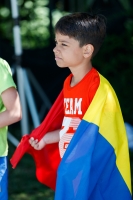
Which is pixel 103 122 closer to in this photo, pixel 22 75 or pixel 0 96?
pixel 0 96

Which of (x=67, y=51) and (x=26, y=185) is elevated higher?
(x=67, y=51)

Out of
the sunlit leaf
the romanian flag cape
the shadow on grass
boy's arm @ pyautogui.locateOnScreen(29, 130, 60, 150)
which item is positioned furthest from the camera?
the sunlit leaf

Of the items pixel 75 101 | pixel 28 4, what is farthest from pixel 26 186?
pixel 28 4

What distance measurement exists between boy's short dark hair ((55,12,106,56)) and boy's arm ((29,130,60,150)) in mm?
608

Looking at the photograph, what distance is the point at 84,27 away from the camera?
297cm

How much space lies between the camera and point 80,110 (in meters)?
3.01

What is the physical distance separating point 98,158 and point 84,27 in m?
0.72

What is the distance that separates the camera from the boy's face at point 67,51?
118 inches

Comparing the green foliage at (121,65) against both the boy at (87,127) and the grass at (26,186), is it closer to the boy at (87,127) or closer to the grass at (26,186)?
the grass at (26,186)

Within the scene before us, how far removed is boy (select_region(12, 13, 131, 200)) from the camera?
111 inches

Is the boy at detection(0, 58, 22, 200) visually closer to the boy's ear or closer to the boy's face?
the boy's face

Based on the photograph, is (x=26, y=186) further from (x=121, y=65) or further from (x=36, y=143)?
(x=121, y=65)

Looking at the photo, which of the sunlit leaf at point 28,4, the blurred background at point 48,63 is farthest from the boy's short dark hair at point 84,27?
the sunlit leaf at point 28,4

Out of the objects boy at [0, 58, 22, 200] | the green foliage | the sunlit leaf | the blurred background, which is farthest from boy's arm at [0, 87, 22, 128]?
the sunlit leaf
